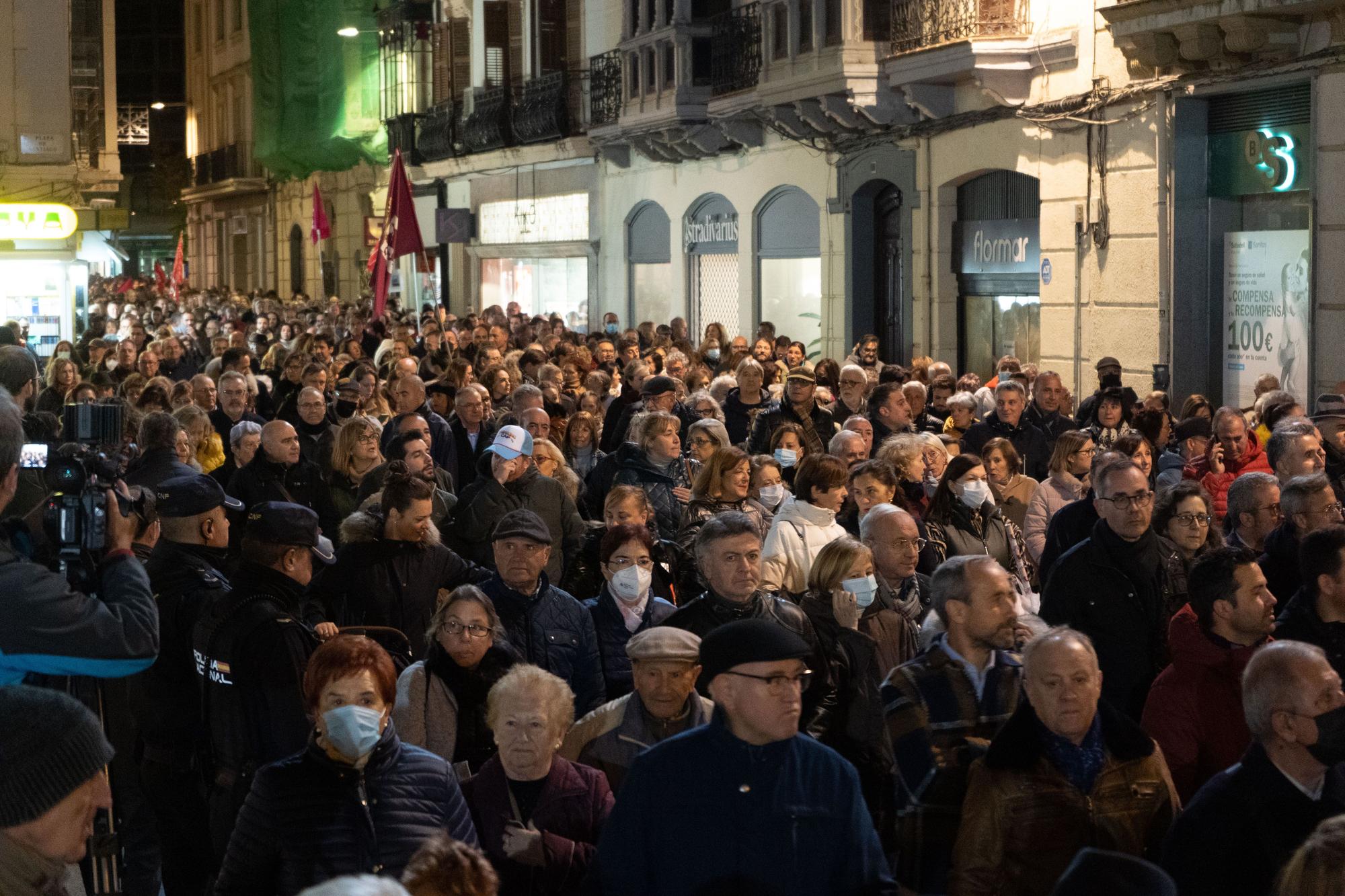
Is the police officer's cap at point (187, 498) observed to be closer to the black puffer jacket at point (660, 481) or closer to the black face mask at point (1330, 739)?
the black puffer jacket at point (660, 481)

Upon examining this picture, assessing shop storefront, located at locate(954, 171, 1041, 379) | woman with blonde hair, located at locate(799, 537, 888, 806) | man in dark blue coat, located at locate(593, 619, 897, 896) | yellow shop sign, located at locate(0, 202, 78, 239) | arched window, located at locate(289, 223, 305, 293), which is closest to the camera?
man in dark blue coat, located at locate(593, 619, 897, 896)

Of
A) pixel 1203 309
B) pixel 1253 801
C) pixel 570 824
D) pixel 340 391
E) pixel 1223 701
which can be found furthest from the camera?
pixel 1203 309

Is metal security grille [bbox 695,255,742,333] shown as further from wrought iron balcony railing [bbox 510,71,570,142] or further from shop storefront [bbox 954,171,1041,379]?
shop storefront [bbox 954,171,1041,379]

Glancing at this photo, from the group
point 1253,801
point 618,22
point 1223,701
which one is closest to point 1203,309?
point 1223,701

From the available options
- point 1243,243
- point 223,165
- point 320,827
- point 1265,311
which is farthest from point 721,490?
point 223,165

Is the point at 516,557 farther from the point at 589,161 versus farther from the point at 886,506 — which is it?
the point at 589,161

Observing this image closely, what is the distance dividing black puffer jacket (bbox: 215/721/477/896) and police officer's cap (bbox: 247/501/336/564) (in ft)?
4.58

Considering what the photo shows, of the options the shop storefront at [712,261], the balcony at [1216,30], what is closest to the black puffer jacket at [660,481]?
the balcony at [1216,30]

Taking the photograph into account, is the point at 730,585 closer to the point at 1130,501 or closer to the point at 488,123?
the point at 1130,501

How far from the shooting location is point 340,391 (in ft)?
42.5

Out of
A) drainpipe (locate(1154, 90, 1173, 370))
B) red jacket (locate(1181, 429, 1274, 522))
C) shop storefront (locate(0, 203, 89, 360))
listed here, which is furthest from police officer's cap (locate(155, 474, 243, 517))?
shop storefront (locate(0, 203, 89, 360))

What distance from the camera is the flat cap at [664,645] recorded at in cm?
552

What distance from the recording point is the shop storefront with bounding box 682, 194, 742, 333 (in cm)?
2586

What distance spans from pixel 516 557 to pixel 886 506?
1422 millimetres
